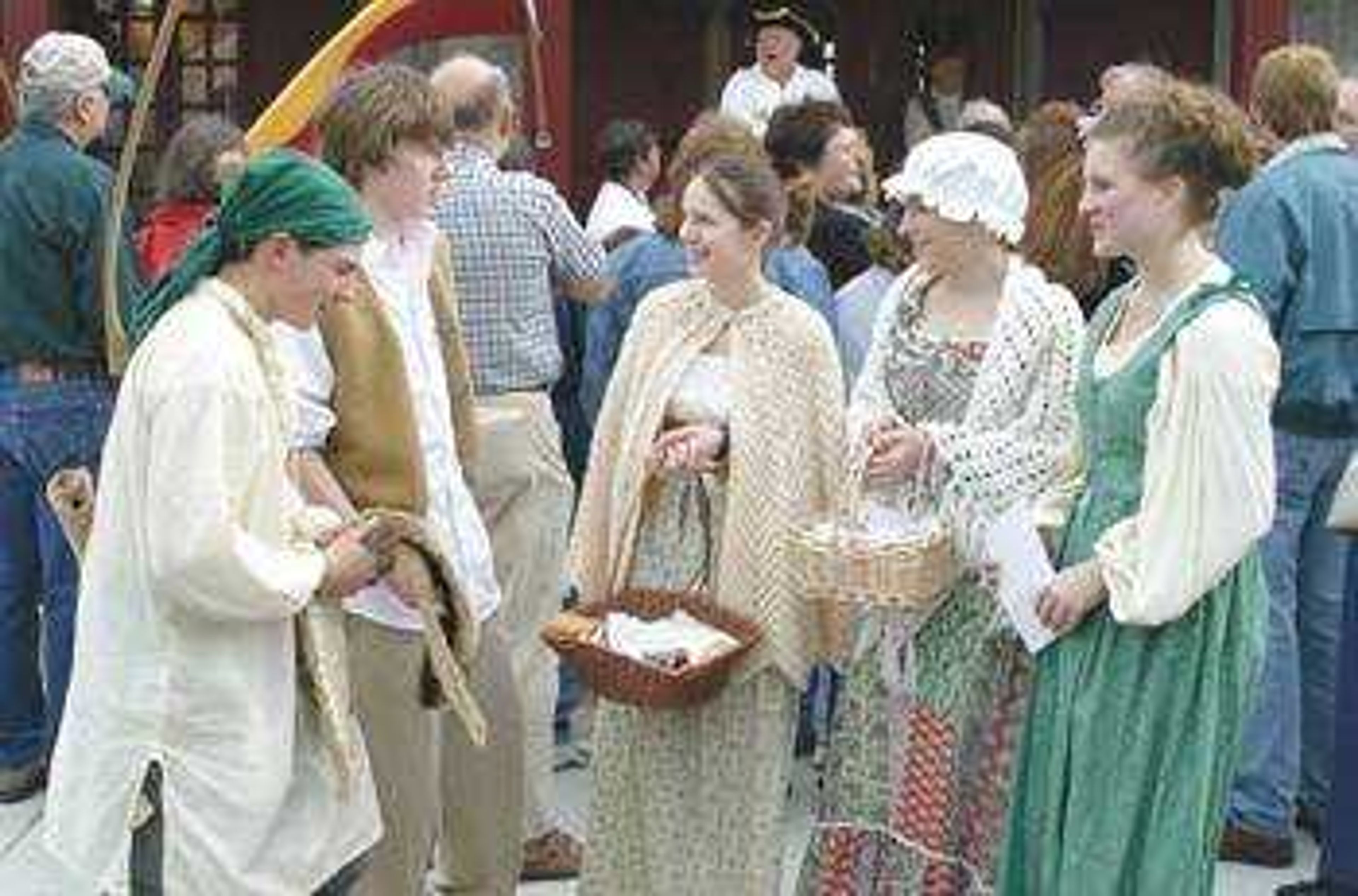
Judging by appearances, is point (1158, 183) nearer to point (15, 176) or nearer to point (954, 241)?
point (954, 241)

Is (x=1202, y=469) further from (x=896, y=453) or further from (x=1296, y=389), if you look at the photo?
(x=1296, y=389)

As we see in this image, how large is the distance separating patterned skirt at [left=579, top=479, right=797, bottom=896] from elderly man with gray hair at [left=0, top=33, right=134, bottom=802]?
1759 millimetres

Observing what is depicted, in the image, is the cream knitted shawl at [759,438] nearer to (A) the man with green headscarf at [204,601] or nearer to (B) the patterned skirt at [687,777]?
(B) the patterned skirt at [687,777]

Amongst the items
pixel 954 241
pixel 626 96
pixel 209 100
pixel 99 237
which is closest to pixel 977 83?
pixel 626 96

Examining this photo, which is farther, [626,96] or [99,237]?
[626,96]

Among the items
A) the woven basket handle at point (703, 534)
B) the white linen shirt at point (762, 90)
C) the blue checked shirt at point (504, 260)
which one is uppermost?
the white linen shirt at point (762, 90)

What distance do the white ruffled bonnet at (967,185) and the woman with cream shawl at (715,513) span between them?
346mm

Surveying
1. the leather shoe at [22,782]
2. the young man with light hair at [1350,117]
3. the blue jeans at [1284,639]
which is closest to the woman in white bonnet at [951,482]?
the blue jeans at [1284,639]

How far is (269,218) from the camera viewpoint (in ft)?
12.2

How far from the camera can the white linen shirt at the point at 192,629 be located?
353 cm

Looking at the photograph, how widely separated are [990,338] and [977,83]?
899 cm

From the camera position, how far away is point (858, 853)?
16.1ft

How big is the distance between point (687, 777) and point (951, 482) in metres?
0.88

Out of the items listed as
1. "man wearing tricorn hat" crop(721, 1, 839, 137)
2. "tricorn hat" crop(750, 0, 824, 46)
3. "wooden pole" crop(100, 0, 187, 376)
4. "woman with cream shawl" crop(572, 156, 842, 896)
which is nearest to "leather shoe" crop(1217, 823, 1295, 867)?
"woman with cream shawl" crop(572, 156, 842, 896)
